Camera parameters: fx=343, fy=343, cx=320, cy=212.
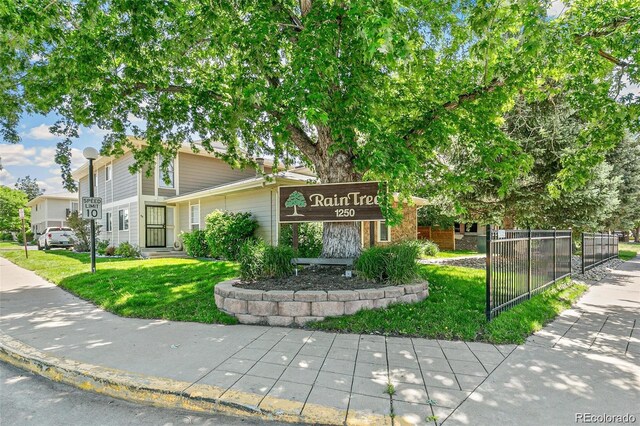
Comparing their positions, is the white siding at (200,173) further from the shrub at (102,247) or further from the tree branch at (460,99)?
the tree branch at (460,99)

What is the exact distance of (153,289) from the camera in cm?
746

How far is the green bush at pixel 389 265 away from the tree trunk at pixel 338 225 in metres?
0.83

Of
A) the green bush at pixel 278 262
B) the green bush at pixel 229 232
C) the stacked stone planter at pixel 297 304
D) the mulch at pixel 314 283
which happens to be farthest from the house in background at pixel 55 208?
the stacked stone planter at pixel 297 304

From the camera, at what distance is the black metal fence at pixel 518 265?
499 centimetres

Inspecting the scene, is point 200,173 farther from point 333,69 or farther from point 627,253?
point 627,253

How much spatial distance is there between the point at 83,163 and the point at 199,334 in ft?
69.2

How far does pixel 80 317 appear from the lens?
18.8ft

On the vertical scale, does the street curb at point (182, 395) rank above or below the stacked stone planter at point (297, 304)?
below

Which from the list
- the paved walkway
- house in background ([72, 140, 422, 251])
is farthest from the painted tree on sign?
house in background ([72, 140, 422, 251])

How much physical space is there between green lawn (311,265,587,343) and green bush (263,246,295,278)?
5.50 feet

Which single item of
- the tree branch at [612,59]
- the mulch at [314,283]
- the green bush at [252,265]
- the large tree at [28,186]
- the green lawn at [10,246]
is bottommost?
the green lawn at [10,246]

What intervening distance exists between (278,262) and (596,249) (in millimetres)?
12186

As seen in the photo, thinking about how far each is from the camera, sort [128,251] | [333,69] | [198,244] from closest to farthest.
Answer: [333,69]
[198,244]
[128,251]

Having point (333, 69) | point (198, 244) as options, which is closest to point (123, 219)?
point (198, 244)
